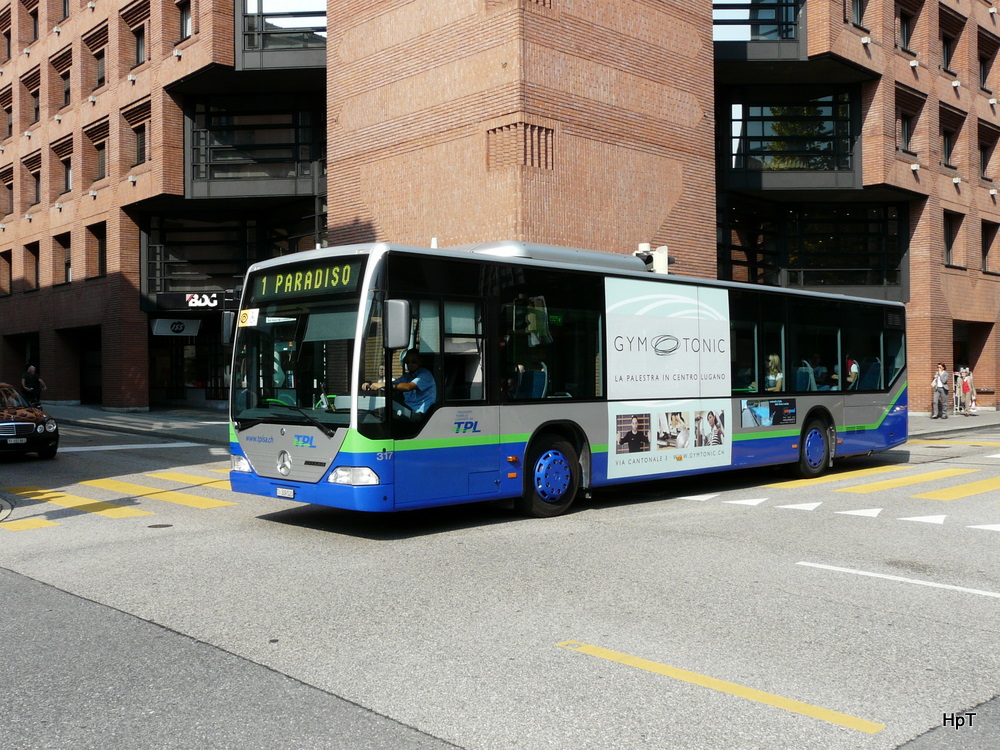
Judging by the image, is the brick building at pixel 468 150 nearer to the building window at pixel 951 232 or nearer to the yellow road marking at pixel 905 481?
the building window at pixel 951 232

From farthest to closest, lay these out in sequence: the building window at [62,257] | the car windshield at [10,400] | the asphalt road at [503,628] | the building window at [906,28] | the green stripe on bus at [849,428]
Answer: the building window at [62,257]
the building window at [906,28]
the car windshield at [10,400]
the green stripe on bus at [849,428]
the asphalt road at [503,628]

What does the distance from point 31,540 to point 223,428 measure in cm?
1597

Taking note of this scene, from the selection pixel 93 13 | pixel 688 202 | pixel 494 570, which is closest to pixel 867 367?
pixel 688 202

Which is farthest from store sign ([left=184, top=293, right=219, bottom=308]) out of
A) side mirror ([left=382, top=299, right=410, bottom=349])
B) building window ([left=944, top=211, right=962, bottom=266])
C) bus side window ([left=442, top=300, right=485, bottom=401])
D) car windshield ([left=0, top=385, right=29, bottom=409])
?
building window ([left=944, top=211, right=962, bottom=266])

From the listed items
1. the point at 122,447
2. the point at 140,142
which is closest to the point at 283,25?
the point at 140,142

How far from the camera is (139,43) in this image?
109 ft

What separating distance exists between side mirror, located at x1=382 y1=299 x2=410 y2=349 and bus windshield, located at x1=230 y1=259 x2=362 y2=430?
0.53 metres

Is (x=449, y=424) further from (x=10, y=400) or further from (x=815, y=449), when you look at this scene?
(x=10, y=400)

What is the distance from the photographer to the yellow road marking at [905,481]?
513 inches

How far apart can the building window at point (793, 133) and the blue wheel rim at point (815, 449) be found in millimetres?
14809

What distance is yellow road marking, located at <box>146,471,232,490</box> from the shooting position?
45.5 ft

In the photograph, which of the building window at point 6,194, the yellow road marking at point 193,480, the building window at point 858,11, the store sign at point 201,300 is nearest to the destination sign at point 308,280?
the yellow road marking at point 193,480

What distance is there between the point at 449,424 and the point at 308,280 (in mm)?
1997

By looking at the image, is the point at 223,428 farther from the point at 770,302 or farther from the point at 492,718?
the point at 492,718
